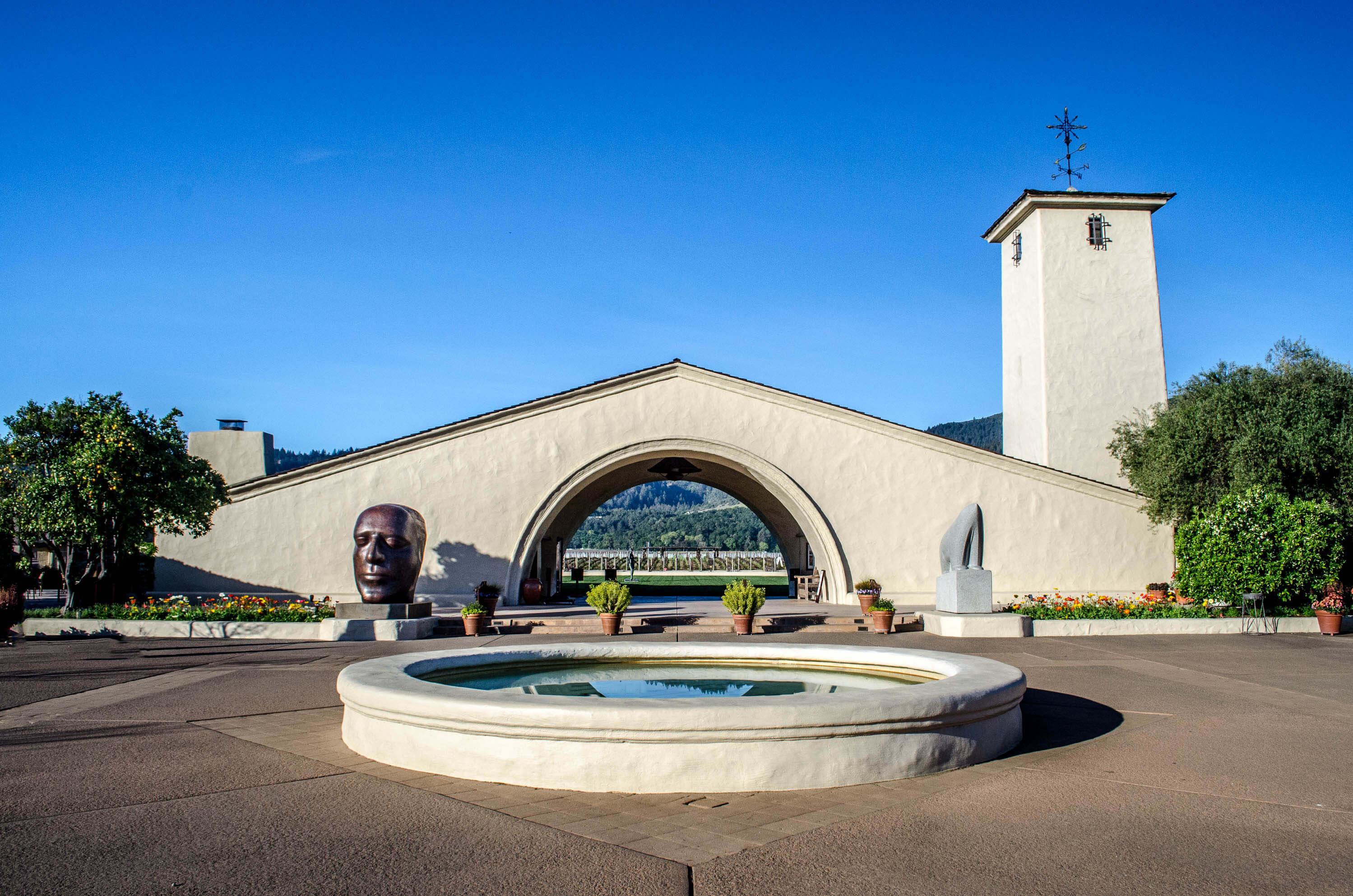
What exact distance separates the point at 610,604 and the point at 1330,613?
13826 mm

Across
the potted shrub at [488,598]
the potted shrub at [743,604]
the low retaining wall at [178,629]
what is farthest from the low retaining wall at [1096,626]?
the low retaining wall at [178,629]

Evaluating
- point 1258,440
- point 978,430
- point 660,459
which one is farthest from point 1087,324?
point 978,430

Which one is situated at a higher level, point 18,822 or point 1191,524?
point 1191,524

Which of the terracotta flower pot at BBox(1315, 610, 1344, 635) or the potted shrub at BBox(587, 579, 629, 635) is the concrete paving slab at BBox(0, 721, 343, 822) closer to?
the potted shrub at BBox(587, 579, 629, 635)

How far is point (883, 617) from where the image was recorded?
54.6 ft

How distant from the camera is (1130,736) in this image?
24.2ft

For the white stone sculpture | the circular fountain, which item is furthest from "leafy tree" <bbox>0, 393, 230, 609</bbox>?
the white stone sculpture

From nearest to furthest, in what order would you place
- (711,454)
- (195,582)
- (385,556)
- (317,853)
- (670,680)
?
(317,853), (670,680), (385,556), (195,582), (711,454)

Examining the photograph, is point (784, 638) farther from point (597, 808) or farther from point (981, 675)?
point (597, 808)

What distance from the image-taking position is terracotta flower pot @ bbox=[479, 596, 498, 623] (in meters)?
17.5

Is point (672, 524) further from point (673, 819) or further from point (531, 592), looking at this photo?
point (673, 819)

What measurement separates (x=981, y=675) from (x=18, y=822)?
6.51m

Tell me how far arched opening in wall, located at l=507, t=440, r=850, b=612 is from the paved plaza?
568 inches

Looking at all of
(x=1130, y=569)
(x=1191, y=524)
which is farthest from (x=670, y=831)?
(x=1130, y=569)
